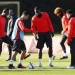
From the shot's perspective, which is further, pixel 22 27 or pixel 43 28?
pixel 43 28

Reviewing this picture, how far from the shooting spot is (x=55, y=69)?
16.3 meters

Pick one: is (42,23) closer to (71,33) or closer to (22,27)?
(22,27)

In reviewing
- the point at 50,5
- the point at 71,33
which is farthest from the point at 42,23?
the point at 50,5

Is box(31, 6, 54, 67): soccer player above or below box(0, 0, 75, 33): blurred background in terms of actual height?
below

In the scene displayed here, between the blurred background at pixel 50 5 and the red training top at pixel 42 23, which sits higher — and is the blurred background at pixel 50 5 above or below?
above

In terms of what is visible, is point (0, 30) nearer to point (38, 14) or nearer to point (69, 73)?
point (38, 14)

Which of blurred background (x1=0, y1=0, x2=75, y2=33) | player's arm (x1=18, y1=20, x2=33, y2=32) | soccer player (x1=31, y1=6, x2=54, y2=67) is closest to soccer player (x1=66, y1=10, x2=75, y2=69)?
soccer player (x1=31, y1=6, x2=54, y2=67)

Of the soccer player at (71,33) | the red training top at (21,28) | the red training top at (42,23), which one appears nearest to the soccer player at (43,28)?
the red training top at (42,23)

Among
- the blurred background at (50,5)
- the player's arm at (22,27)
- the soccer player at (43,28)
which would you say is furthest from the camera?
the blurred background at (50,5)

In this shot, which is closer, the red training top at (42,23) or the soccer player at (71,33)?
the soccer player at (71,33)

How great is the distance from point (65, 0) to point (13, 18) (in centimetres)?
3580

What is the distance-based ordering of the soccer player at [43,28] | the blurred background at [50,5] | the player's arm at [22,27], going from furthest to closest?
the blurred background at [50,5], the soccer player at [43,28], the player's arm at [22,27]

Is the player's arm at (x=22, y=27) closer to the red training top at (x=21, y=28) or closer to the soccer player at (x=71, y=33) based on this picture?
the red training top at (x=21, y=28)

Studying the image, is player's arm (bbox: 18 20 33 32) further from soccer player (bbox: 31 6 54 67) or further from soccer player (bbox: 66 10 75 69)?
soccer player (bbox: 66 10 75 69)
